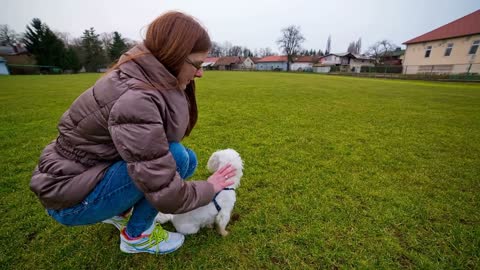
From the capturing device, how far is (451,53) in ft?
100

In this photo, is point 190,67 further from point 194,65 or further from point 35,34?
point 35,34

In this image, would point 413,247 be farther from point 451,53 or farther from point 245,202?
point 451,53

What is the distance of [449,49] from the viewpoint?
1216 inches

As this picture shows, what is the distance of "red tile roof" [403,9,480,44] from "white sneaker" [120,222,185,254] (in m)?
41.5

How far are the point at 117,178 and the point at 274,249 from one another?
128 cm

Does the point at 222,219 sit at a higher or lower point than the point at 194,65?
lower

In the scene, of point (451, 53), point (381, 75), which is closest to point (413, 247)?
point (381, 75)

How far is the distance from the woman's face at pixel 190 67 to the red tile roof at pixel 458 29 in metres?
41.2

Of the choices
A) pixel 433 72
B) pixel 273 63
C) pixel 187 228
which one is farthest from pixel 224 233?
pixel 273 63

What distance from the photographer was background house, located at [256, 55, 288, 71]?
71.1m

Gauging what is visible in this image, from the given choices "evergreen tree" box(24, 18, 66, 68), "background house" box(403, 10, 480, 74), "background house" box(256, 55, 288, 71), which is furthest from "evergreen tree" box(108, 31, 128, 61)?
"background house" box(403, 10, 480, 74)

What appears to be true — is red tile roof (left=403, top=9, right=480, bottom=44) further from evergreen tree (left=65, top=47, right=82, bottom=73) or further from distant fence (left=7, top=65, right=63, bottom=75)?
distant fence (left=7, top=65, right=63, bottom=75)

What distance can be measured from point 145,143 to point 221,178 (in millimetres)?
662

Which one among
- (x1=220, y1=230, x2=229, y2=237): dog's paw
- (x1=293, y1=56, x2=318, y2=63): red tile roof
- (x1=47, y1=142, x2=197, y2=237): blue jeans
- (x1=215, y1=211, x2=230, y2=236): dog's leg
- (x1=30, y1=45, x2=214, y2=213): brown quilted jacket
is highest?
(x1=293, y1=56, x2=318, y2=63): red tile roof
